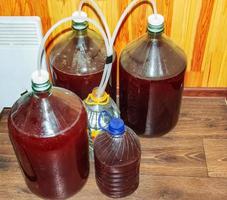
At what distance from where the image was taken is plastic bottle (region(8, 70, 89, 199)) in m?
0.95

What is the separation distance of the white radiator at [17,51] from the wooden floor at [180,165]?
14cm

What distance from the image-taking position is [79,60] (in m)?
1.17

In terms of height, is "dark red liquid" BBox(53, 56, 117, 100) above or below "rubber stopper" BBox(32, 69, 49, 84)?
below

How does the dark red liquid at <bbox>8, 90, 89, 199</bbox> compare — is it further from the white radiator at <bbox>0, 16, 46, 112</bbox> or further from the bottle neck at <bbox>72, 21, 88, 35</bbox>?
the white radiator at <bbox>0, 16, 46, 112</bbox>

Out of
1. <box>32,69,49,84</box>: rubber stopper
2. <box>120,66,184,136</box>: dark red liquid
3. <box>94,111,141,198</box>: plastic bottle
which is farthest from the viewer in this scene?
<box>120,66,184,136</box>: dark red liquid

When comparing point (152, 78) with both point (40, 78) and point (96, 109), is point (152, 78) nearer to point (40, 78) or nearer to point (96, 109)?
point (96, 109)

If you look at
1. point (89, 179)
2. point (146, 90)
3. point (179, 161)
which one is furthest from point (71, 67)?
point (179, 161)

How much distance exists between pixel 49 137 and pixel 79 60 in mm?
312

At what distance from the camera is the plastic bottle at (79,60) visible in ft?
3.84

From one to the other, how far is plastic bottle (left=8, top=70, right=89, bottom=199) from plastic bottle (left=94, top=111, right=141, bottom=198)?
0.18 ft

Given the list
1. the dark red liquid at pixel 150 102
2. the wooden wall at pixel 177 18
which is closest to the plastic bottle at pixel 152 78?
the dark red liquid at pixel 150 102

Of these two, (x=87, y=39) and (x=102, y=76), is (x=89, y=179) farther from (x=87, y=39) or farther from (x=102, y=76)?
(x=87, y=39)

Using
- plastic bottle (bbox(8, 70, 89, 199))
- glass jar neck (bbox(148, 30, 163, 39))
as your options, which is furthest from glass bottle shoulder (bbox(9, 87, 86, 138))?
glass jar neck (bbox(148, 30, 163, 39))

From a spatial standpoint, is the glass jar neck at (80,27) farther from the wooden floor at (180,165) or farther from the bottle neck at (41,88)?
the wooden floor at (180,165)
